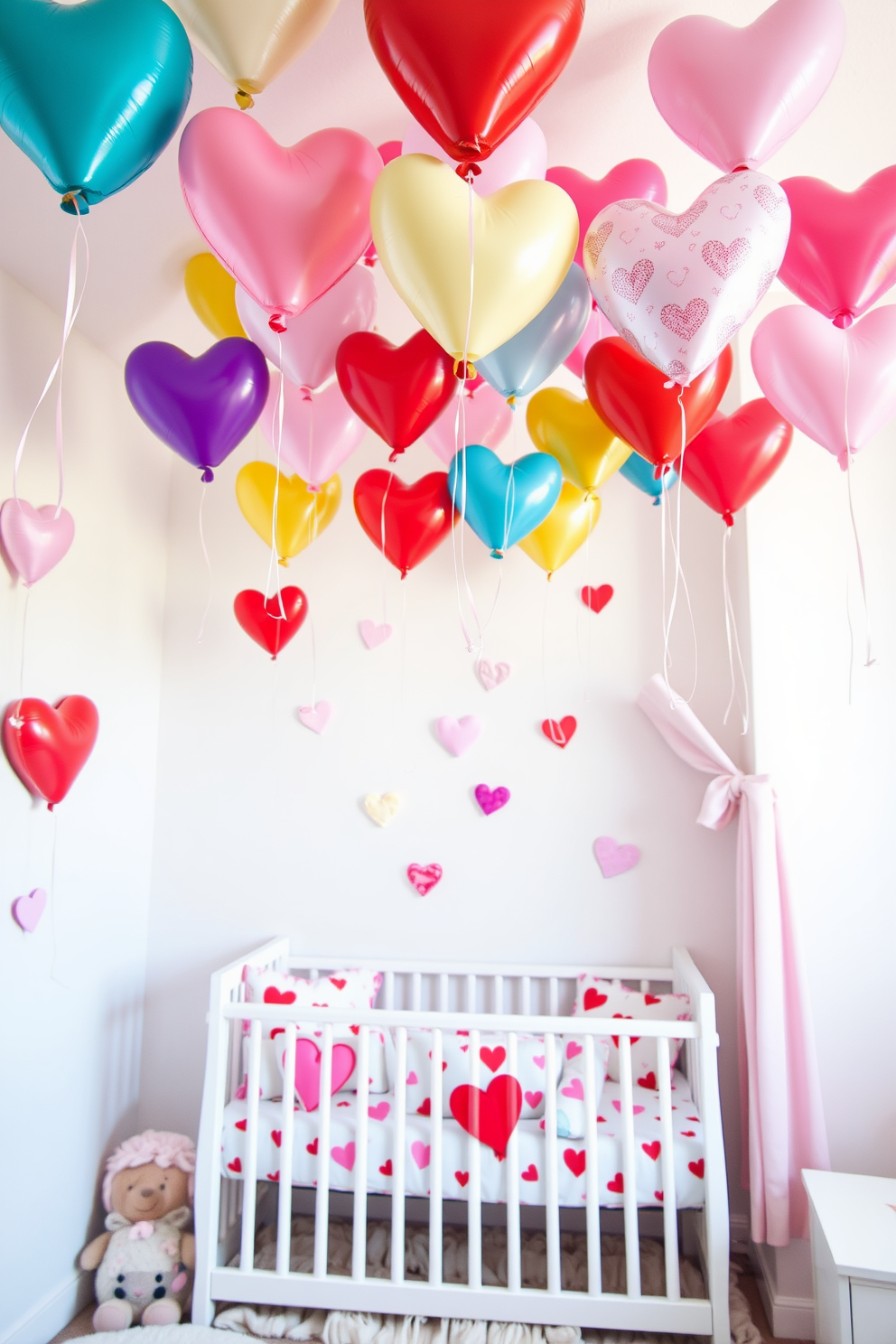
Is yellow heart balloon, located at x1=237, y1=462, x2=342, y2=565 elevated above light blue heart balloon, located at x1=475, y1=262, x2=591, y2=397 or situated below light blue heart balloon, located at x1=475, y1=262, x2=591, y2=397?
below

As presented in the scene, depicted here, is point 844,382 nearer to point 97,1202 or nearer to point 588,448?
point 588,448

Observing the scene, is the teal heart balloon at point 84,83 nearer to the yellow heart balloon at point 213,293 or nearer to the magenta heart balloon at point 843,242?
the yellow heart balloon at point 213,293

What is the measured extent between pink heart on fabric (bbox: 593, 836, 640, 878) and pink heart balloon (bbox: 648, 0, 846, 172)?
1.80m

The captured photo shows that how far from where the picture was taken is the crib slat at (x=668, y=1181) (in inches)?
76.3

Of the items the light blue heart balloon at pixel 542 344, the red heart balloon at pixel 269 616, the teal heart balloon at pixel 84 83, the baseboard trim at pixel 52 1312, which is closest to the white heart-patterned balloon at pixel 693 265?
the light blue heart balloon at pixel 542 344

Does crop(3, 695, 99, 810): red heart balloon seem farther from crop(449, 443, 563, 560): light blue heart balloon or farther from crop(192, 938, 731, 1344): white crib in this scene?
crop(449, 443, 563, 560): light blue heart balloon

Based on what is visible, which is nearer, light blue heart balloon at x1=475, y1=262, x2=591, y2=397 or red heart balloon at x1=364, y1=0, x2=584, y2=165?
red heart balloon at x1=364, y1=0, x2=584, y2=165

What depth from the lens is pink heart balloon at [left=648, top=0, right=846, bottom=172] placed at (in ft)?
4.26

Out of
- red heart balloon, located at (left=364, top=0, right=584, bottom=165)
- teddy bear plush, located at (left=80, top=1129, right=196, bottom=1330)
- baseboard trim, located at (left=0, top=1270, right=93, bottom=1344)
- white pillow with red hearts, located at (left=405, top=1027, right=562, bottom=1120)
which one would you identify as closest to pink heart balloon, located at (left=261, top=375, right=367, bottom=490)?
red heart balloon, located at (left=364, top=0, right=584, bottom=165)

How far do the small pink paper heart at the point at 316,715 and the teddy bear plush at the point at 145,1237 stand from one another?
47.0 inches

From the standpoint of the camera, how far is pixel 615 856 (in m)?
2.61

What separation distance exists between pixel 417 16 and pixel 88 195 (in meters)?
0.50

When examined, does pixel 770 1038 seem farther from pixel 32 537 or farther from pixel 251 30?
pixel 251 30

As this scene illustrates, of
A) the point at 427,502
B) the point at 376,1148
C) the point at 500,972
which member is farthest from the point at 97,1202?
the point at 427,502
